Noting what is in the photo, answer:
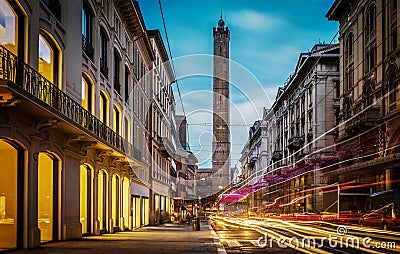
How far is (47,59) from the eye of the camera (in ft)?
69.1

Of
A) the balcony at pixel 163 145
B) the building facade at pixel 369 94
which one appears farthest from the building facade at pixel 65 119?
the building facade at pixel 369 94

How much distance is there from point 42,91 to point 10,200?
11.2 ft

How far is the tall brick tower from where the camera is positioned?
9086cm

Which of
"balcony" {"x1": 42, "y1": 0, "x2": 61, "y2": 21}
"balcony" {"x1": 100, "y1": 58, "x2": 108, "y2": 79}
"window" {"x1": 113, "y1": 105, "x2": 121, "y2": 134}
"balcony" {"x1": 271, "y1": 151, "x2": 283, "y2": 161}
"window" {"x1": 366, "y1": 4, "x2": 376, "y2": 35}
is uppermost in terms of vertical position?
"window" {"x1": 366, "y1": 4, "x2": 376, "y2": 35}

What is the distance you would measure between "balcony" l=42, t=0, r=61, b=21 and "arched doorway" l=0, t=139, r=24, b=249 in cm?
554

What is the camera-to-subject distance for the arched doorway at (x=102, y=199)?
29.4 m

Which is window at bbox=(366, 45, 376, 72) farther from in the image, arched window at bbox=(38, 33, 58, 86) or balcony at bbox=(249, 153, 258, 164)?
balcony at bbox=(249, 153, 258, 164)

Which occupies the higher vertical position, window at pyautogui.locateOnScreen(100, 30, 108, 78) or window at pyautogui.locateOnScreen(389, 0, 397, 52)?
window at pyautogui.locateOnScreen(389, 0, 397, 52)

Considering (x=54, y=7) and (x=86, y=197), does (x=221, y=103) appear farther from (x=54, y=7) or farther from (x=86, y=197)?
(x=54, y=7)

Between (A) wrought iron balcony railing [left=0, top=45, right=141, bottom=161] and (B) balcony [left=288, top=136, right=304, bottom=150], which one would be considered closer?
(A) wrought iron balcony railing [left=0, top=45, right=141, bottom=161]

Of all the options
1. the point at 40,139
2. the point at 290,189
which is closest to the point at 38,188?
the point at 40,139

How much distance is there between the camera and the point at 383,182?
Answer: 42.8 metres

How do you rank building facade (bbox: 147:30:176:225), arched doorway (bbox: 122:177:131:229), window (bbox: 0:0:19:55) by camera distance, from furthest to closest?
building facade (bbox: 147:30:176:225) → arched doorway (bbox: 122:177:131:229) → window (bbox: 0:0:19:55)

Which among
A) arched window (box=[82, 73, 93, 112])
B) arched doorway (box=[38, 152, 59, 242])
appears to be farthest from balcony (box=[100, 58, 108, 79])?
arched doorway (box=[38, 152, 59, 242])
